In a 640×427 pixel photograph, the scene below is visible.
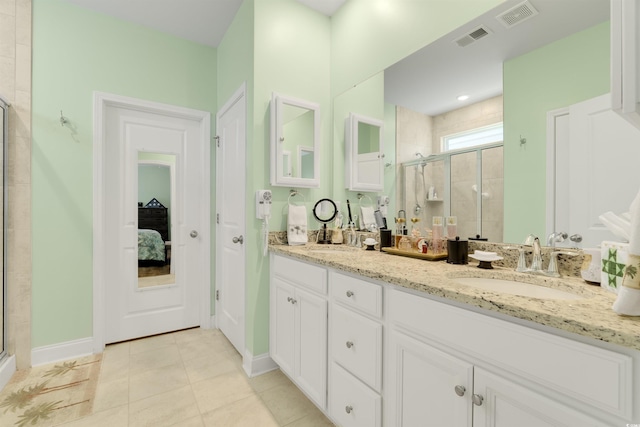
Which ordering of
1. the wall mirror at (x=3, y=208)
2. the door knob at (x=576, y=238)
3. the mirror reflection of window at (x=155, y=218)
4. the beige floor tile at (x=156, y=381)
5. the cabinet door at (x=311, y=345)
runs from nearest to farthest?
the door knob at (x=576, y=238)
the cabinet door at (x=311, y=345)
the beige floor tile at (x=156, y=381)
the wall mirror at (x=3, y=208)
the mirror reflection of window at (x=155, y=218)

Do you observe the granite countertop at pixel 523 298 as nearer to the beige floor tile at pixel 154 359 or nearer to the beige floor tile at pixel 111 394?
the beige floor tile at pixel 111 394

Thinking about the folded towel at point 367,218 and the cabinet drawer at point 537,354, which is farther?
the folded towel at point 367,218

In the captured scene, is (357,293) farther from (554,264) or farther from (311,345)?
(554,264)

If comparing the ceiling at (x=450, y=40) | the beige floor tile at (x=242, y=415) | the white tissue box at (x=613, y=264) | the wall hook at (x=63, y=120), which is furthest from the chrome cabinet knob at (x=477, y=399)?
the wall hook at (x=63, y=120)

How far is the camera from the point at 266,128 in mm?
2092

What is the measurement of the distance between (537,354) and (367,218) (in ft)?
4.88

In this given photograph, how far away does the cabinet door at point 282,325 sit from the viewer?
176 centimetres

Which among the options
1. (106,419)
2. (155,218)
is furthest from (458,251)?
(155,218)

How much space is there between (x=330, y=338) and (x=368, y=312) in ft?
1.14

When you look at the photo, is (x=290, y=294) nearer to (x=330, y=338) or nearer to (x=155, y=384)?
(x=330, y=338)

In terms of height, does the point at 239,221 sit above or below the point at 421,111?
below

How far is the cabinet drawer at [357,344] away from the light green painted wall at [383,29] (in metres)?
1.57

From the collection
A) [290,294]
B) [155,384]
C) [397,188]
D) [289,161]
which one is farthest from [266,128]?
[155,384]

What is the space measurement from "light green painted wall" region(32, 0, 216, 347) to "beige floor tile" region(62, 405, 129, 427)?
0.94 metres
